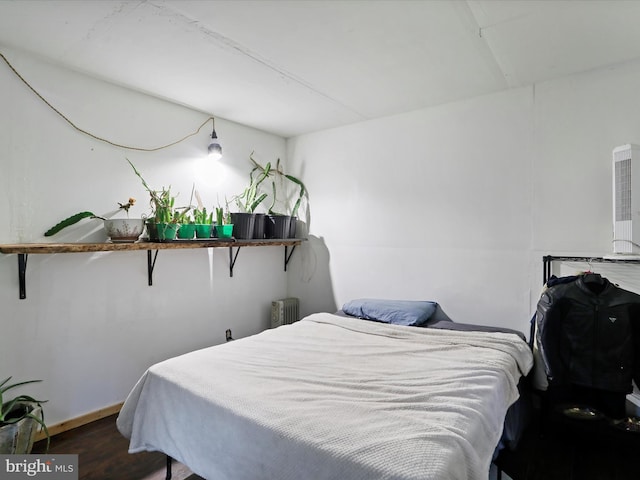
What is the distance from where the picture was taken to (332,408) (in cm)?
150

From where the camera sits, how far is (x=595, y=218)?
2.44 m

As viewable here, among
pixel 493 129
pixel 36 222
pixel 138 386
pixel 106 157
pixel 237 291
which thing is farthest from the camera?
pixel 237 291

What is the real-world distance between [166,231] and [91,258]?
535 mm

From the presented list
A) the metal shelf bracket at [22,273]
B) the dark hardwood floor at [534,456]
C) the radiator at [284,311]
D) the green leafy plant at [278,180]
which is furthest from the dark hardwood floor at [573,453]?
the metal shelf bracket at [22,273]

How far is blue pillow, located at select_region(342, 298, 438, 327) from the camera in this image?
Answer: 9.16 feet

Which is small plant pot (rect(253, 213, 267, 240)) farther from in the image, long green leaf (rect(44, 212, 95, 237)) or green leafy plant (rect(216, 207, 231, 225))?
long green leaf (rect(44, 212, 95, 237))

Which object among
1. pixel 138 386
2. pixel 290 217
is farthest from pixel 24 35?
pixel 290 217

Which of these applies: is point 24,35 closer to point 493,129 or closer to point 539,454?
point 493,129

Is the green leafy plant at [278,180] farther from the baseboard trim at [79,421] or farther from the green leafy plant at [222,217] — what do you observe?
the baseboard trim at [79,421]

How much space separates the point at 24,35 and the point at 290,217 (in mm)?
2364

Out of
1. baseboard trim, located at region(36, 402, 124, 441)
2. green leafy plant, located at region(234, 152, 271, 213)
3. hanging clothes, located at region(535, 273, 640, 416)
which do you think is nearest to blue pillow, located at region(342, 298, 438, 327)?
hanging clothes, located at region(535, 273, 640, 416)

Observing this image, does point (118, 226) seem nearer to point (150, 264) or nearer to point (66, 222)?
point (66, 222)

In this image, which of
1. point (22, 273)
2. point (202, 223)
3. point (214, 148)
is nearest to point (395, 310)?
point (202, 223)

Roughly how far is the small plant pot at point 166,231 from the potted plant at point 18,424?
1.17 metres
